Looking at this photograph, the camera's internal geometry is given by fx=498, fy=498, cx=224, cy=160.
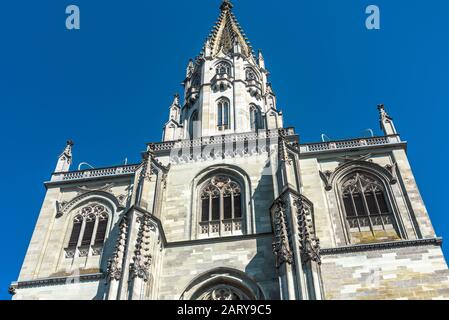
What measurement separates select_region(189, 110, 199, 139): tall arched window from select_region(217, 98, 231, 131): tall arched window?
1.39 metres

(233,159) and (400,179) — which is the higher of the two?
(233,159)

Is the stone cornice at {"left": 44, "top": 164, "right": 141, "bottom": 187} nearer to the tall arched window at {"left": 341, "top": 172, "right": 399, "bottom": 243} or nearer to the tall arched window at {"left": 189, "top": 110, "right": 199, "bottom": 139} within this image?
the tall arched window at {"left": 189, "top": 110, "right": 199, "bottom": 139}

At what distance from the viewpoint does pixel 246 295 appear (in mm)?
18078

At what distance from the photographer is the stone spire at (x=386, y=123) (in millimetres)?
24356

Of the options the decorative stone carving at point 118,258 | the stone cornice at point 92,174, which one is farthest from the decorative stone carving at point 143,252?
the stone cornice at point 92,174

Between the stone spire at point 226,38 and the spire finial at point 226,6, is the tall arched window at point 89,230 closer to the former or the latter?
the stone spire at point 226,38

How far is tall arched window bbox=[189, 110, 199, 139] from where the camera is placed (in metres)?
28.4

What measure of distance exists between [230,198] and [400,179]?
294 inches

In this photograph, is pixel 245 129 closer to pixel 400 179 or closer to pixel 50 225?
pixel 400 179

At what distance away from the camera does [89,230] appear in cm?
2186

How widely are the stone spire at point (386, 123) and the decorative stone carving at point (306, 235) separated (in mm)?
8141
